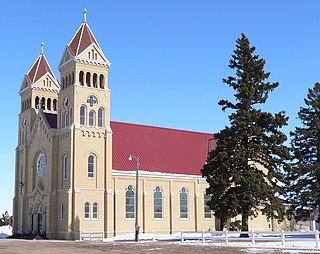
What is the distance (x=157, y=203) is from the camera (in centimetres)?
6031

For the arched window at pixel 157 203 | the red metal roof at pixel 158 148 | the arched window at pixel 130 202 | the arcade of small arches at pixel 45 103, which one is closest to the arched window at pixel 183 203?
the red metal roof at pixel 158 148

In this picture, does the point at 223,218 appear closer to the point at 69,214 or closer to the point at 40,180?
the point at 69,214

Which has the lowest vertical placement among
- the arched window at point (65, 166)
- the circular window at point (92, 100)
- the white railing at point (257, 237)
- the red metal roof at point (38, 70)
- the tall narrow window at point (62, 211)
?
the white railing at point (257, 237)

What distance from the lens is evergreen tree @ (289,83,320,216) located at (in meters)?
48.1

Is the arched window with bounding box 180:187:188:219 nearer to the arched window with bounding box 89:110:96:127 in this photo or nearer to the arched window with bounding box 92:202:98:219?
the arched window with bounding box 92:202:98:219

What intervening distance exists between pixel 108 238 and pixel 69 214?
4.74 metres

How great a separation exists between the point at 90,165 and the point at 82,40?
46.3 ft

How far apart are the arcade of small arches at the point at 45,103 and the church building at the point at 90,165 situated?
1 cm

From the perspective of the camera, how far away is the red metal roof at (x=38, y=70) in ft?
219

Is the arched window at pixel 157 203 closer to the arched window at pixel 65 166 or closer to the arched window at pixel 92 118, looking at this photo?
the arched window at pixel 65 166

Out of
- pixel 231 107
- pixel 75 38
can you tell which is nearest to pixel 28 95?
pixel 75 38

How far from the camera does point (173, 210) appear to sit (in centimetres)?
6109

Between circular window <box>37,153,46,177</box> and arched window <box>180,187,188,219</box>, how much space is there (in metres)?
16.5

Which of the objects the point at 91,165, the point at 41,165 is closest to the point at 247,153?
the point at 91,165
